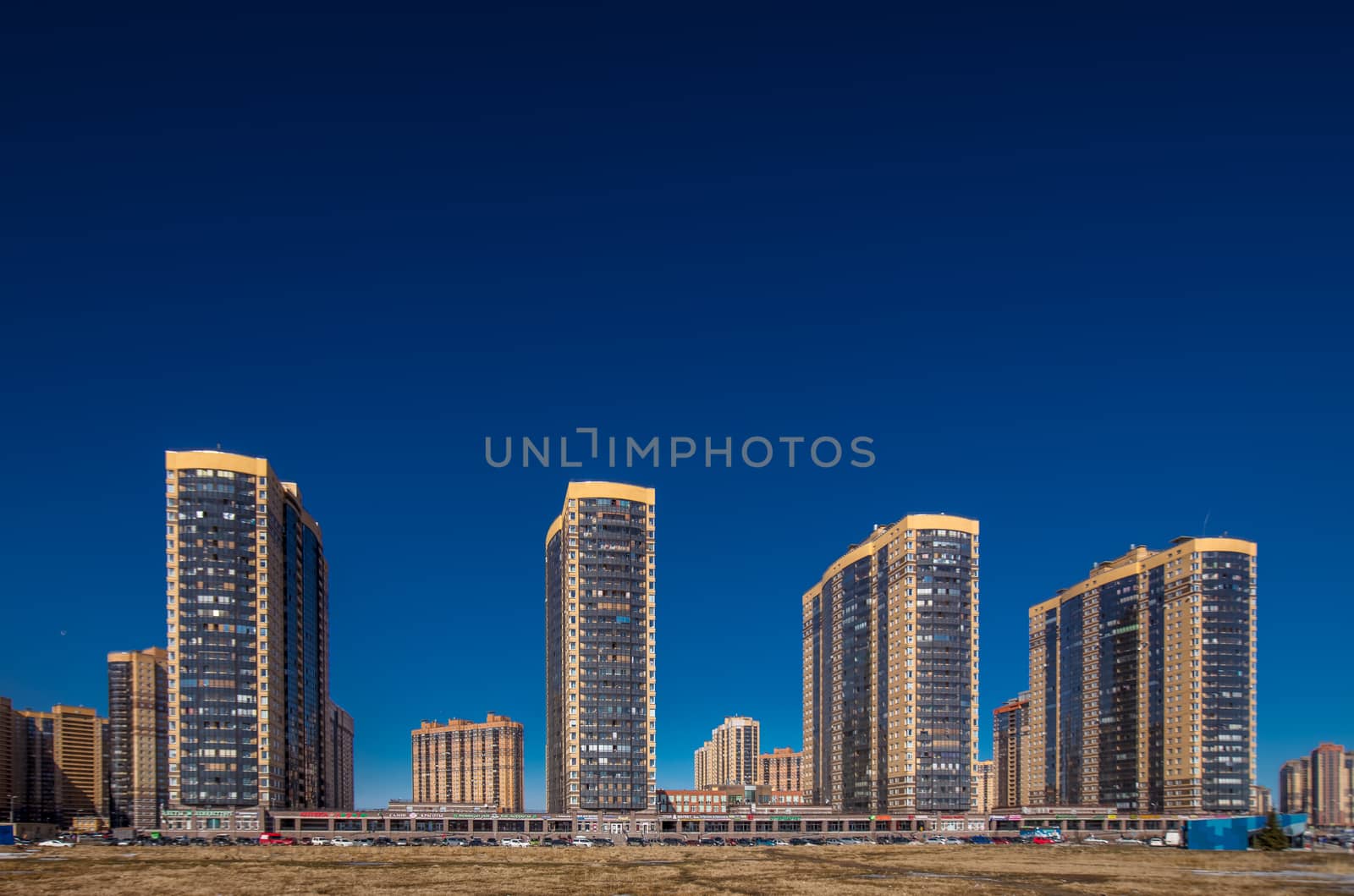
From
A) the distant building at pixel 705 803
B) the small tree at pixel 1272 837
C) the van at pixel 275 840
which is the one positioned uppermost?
the small tree at pixel 1272 837

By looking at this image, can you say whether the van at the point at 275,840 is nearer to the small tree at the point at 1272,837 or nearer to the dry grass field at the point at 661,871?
the dry grass field at the point at 661,871

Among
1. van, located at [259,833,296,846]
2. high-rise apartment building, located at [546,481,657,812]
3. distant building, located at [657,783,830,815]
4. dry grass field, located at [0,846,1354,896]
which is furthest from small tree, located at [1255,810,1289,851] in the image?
van, located at [259,833,296,846]

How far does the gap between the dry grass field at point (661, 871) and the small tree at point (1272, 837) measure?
467 centimetres

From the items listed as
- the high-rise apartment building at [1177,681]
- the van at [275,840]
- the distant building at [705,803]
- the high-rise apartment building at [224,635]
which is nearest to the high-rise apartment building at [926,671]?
the distant building at [705,803]

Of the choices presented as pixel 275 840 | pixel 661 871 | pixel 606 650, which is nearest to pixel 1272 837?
pixel 661 871

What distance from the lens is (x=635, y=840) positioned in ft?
484

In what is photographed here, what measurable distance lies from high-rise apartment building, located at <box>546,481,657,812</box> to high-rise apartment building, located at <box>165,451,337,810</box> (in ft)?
137

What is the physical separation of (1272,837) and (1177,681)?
51.0 meters

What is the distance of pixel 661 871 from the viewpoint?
93.9 m

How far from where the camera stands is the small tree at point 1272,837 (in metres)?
123

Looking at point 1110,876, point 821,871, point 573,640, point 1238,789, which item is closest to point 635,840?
point 573,640

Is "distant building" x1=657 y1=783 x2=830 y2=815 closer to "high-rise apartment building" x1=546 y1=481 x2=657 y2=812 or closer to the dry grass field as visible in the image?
"high-rise apartment building" x1=546 y1=481 x2=657 y2=812

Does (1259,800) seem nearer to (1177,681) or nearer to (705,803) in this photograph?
(1177,681)

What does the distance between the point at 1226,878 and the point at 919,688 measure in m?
75.5
